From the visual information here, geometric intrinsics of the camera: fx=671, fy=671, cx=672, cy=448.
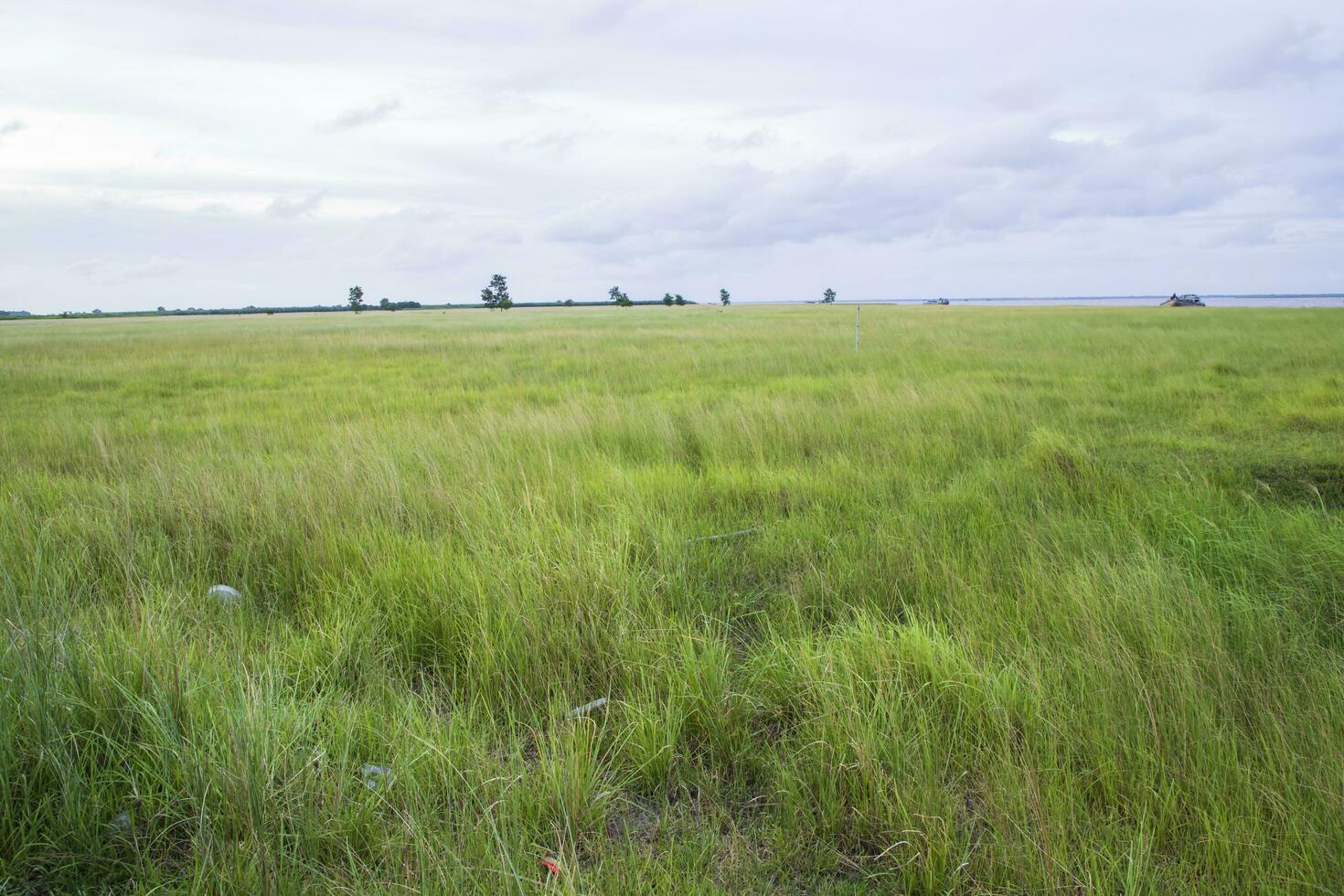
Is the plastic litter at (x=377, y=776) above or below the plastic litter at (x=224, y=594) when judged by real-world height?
below

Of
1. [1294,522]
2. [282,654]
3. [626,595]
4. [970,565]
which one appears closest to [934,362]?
[1294,522]

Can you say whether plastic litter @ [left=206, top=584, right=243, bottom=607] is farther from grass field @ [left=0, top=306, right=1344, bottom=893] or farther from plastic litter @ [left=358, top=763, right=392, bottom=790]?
plastic litter @ [left=358, top=763, right=392, bottom=790]

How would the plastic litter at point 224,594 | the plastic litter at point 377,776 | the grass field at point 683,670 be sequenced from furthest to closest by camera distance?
the plastic litter at point 224,594 < the plastic litter at point 377,776 < the grass field at point 683,670

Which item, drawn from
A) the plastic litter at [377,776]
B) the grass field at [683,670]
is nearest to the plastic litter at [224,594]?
the grass field at [683,670]

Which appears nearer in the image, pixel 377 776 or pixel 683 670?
pixel 377 776

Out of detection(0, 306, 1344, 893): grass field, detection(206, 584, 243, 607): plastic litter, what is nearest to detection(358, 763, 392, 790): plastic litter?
detection(0, 306, 1344, 893): grass field

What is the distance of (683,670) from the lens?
8.60 feet

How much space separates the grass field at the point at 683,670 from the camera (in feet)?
6.07

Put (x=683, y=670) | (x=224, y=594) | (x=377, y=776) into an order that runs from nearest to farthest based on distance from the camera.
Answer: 1. (x=377, y=776)
2. (x=683, y=670)
3. (x=224, y=594)

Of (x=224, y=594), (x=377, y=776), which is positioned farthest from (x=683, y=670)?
(x=224, y=594)

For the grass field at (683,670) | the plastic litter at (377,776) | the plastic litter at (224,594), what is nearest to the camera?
the grass field at (683,670)

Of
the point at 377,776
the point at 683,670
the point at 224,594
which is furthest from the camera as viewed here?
the point at 224,594

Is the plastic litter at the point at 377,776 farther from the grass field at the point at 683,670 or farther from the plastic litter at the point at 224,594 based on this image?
the plastic litter at the point at 224,594

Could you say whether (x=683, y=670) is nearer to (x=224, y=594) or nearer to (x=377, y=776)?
(x=377, y=776)
